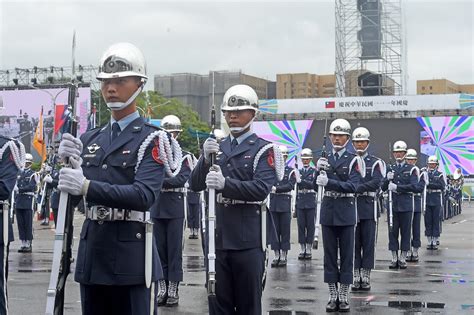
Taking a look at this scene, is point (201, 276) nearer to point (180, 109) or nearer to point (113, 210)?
point (113, 210)

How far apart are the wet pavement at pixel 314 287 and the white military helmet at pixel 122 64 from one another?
538cm

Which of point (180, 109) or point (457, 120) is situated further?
point (180, 109)

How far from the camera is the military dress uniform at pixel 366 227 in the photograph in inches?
488

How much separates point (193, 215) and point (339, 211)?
37.1 feet

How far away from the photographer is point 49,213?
31281mm

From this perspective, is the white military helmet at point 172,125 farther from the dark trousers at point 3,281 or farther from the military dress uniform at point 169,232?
the dark trousers at point 3,281

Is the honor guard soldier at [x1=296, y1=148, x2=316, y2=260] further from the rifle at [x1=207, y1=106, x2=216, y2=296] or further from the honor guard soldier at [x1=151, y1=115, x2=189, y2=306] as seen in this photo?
the rifle at [x1=207, y1=106, x2=216, y2=296]

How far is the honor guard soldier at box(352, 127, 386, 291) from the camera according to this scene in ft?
40.7

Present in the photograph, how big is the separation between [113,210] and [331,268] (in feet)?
19.2

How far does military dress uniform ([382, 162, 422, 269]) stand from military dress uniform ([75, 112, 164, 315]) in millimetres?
11144

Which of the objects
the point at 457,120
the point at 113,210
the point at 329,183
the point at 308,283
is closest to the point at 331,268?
the point at 329,183

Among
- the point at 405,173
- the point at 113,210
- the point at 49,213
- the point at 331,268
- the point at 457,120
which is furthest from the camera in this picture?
the point at 457,120

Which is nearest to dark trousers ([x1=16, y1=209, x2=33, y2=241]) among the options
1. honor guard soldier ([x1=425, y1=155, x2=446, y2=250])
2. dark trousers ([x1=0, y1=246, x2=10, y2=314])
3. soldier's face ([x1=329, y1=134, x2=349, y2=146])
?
honor guard soldier ([x1=425, y1=155, x2=446, y2=250])

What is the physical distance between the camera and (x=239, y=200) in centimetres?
735
